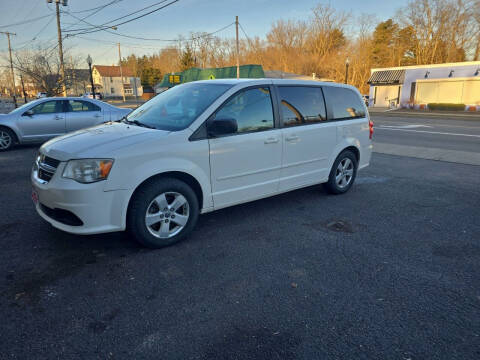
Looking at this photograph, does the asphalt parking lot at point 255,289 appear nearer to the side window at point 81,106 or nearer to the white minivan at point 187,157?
the white minivan at point 187,157

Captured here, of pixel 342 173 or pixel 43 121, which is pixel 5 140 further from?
pixel 342 173

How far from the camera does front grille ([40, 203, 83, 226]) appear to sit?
3.28m

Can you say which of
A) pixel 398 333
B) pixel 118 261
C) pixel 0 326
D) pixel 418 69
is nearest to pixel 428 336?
pixel 398 333

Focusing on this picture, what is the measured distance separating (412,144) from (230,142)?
954cm

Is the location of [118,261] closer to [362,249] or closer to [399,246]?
[362,249]

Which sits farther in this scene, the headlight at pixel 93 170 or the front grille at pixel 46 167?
the front grille at pixel 46 167

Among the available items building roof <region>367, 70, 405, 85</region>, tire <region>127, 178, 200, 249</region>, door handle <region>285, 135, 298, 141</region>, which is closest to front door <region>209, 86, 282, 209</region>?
door handle <region>285, 135, 298, 141</region>

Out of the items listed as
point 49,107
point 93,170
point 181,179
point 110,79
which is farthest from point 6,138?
point 110,79

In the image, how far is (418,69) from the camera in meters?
36.7

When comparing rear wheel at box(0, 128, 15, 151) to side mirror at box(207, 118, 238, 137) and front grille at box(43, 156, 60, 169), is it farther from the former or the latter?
side mirror at box(207, 118, 238, 137)

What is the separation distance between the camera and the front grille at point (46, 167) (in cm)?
341

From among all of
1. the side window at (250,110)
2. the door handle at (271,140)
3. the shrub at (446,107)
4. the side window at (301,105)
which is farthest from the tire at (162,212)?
the shrub at (446,107)

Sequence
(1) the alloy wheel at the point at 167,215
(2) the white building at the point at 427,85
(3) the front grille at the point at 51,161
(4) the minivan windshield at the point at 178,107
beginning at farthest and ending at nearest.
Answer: (2) the white building at the point at 427,85 < (4) the minivan windshield at the point at 178,107 < (1) the alloy wheel at the point at 167,215 < (3) the front grille at the point at 51,161

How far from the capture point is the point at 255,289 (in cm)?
293
